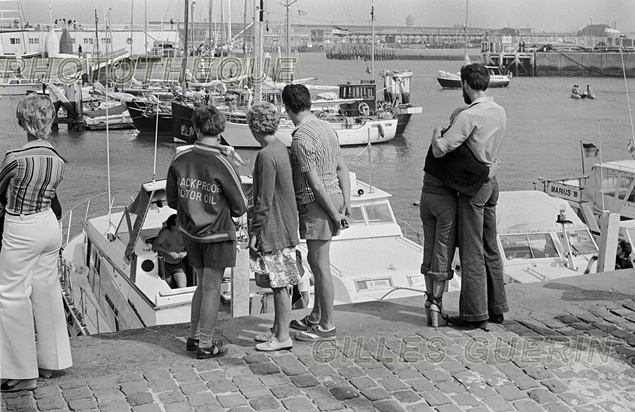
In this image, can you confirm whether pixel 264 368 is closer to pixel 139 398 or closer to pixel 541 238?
pixel 139 398

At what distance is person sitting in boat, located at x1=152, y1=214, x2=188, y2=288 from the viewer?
10648mm

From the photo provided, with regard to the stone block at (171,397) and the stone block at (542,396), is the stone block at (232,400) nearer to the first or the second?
the stone block at (171,397)

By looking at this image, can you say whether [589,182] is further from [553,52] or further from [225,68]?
[553,52]

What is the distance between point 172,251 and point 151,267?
644 mm

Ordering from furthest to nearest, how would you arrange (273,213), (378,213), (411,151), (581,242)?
(411,151) < (581,242) < (378,213) < (273,213)

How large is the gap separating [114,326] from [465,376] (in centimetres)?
732

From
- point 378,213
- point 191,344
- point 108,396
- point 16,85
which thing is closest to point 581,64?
point 16,85

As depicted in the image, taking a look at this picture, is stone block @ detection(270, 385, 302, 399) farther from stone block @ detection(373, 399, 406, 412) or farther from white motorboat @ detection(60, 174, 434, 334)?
white motorboat @ detection(60, 174, 434, 334)

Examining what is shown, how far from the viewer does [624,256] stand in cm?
1355

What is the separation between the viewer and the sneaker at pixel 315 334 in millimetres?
6285

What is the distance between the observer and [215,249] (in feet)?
18.8

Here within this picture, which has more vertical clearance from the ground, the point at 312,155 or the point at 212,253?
the point at 312,155

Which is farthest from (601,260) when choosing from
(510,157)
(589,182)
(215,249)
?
(510,157)

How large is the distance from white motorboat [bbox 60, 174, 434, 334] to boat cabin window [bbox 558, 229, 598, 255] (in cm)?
346
